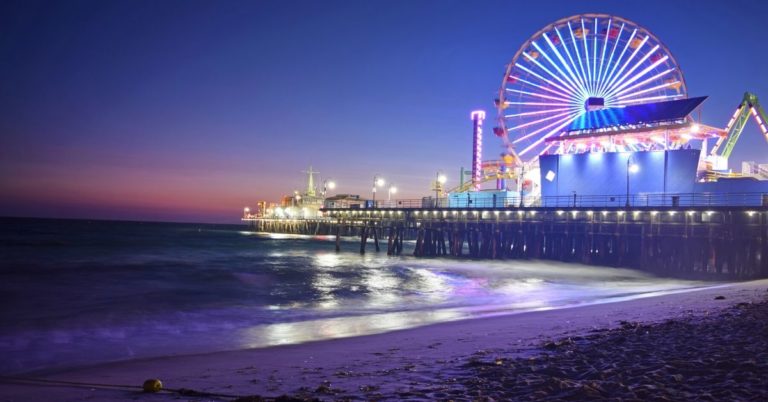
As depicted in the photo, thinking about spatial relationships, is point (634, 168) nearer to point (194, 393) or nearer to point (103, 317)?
point (103, 317)

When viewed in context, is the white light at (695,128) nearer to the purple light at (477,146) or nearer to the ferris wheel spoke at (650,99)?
the ferris wheel spoke at (650,99)

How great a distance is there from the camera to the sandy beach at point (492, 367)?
6652 mm

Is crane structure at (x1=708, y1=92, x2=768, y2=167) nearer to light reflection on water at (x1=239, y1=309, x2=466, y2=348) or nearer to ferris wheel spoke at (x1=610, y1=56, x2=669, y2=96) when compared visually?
ferris wheel spoke at (x1=610, y1=56, x2=669, y2=96)

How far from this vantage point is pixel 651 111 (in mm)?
45906

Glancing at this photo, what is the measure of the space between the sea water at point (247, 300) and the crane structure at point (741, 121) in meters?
19.6

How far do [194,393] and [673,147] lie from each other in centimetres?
4454

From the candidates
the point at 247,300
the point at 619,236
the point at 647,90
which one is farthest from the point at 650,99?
the point at 247,300

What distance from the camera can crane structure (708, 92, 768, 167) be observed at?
46.8 m

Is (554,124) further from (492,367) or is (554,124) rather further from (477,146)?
(492,367)

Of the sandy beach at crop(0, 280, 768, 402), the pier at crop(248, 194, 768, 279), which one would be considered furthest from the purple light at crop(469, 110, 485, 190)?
the sandy beach at crop(0, 280, 768, 402)

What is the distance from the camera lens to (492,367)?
8133mm

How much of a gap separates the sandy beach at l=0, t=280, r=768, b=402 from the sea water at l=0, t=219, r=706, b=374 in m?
2.56

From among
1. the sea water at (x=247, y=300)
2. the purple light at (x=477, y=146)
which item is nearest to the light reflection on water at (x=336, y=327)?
the sea water at (x=247, y=300)

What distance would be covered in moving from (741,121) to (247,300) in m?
43.0
